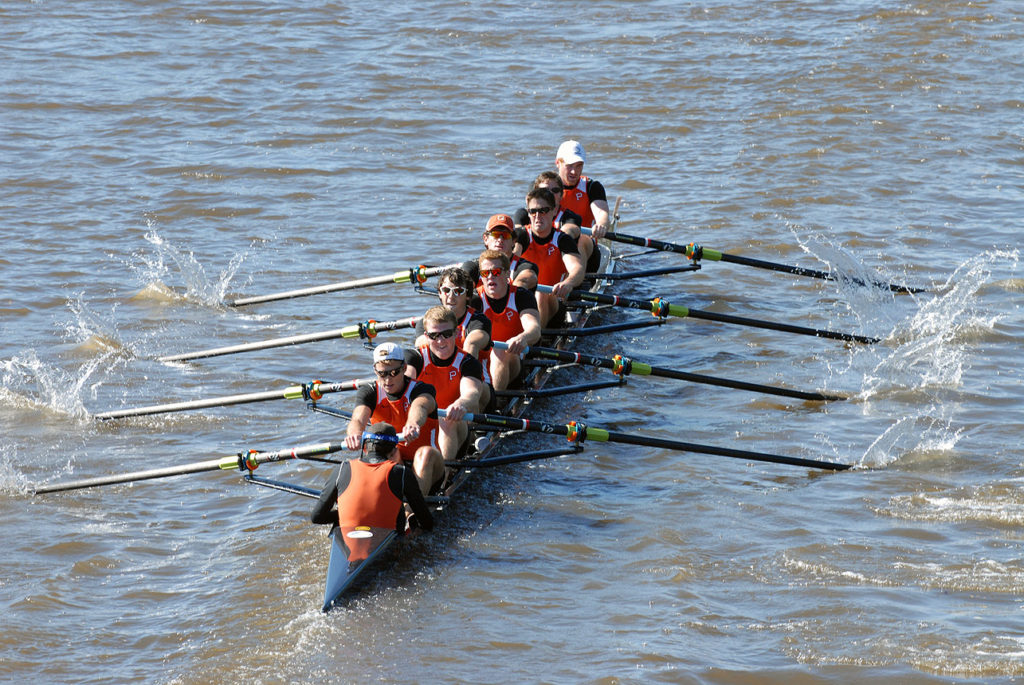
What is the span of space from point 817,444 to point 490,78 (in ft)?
37.4

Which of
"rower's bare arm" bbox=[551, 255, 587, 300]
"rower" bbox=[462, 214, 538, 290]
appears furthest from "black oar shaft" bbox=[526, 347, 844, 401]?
"rower's bare arm" bbox=[551, 255, 587, 300]

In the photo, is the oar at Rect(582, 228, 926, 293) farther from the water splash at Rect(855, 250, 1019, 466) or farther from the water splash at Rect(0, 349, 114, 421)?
the water splash at Rect(0, 349, 114, 421)

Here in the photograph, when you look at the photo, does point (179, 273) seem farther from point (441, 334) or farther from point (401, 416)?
point (401, 416)

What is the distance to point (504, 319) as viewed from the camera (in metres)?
9.39

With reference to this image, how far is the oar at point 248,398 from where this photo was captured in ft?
28.6

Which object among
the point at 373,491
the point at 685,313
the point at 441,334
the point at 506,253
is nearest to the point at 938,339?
the point at 685,313

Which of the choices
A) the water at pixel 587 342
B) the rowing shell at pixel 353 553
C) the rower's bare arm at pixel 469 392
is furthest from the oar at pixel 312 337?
the rowing shell at pixel 353 553

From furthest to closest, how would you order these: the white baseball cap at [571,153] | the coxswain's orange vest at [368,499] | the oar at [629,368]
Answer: the white baseball cap at [571,153] → the oar at [629,368] → the coxswain's orange vest at [368,499]

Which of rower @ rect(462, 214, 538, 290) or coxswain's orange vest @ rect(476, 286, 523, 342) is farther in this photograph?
rower @ rect(462, 214, 538, 290)

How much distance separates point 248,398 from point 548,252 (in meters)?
3.15

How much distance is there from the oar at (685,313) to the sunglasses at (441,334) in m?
2.42

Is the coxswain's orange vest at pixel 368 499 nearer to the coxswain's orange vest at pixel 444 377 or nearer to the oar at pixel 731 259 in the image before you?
the coxswain's orange vest at pixel 444 377

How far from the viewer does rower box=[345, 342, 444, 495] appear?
7508 mm

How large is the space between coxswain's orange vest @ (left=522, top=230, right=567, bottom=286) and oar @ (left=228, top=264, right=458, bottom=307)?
75cm
